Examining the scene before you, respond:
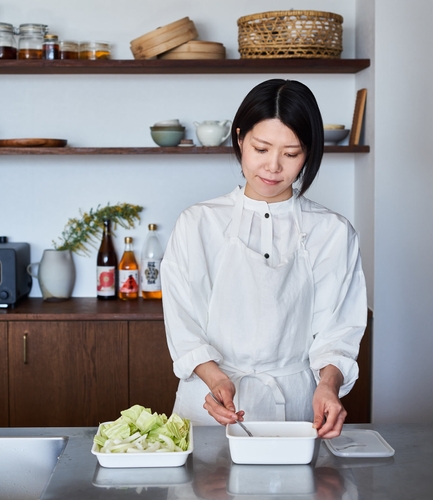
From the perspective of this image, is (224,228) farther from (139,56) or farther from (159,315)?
(139,56)

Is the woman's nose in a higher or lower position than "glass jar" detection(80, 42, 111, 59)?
lower

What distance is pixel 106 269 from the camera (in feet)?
10.4

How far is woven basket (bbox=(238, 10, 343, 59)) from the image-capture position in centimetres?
286

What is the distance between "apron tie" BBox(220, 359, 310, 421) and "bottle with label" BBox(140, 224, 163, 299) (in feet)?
4.79

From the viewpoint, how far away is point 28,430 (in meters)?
1.56

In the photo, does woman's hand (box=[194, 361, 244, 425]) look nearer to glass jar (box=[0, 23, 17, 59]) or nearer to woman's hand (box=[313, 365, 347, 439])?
woman's hand (box=[313, 365, 347, 439])

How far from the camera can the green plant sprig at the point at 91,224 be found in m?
3.26

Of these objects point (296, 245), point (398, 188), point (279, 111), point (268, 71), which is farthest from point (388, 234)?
point (279, 111)

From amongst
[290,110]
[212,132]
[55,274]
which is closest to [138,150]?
[212,132]

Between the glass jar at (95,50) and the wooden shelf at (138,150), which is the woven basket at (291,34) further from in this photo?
the glass jar at (95,50)

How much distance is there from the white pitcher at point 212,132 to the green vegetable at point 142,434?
5.85 ft

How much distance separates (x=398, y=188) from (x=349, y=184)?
41 centimetres

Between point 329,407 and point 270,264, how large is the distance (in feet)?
1.56

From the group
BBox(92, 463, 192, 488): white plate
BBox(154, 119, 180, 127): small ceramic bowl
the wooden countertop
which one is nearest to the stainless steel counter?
BBox(92, 463, 192, 488): white plate
